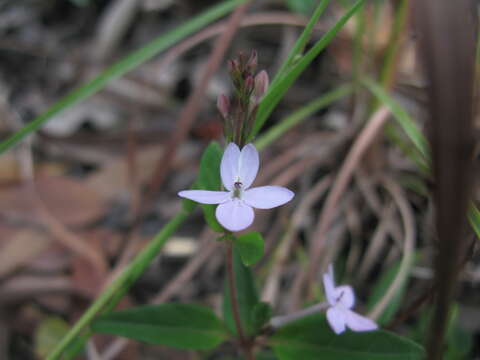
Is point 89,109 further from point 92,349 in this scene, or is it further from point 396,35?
point 396,35

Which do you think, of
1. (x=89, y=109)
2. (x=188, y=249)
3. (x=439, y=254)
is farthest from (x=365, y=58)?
(x=439, y=254)

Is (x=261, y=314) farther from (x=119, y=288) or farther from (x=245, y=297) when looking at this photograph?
(x=119, y=288)

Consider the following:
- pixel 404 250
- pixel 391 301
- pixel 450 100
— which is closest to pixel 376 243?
pixel 404 250

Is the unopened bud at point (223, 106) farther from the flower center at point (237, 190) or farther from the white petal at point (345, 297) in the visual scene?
the white petal at point (345, 297)

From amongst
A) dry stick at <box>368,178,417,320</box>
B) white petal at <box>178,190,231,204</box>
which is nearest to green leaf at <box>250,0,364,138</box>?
white petal at <box>178,190,231,204</box>

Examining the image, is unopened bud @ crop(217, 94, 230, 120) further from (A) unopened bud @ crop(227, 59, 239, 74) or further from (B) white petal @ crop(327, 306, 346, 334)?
(B) white petal @ crop(327, 306, 346, 334)

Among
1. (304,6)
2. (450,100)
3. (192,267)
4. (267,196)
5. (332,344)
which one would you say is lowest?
(332,344)
